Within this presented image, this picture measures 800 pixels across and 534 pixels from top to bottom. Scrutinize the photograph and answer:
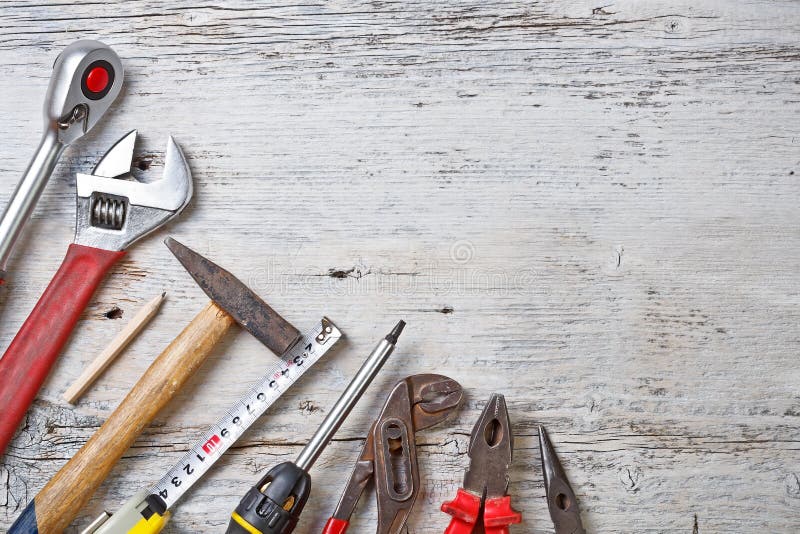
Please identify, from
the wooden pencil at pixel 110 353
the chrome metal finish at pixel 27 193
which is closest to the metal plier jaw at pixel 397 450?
the wooden pencil at pixel 110 353

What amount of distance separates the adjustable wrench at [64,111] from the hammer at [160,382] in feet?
0.82

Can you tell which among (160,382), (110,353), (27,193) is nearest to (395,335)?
(160,382)

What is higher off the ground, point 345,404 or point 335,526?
point 345,404

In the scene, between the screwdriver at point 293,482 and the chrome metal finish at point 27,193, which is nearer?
the screwdriver at point 293,482

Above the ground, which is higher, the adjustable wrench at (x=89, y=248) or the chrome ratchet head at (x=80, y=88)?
the chrome ratchet head at (x=80, y=88)

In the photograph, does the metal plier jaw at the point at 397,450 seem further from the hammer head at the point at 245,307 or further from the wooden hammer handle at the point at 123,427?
the wooden hammer handle at the point at 123,427

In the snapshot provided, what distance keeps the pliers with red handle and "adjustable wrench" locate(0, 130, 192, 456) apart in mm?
660

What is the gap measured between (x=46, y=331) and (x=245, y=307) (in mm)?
341

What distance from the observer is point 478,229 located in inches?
50.8

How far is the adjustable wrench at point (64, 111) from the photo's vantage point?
121 cm

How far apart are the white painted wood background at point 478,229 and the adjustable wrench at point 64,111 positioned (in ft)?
0.16

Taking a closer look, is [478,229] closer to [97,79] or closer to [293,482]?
[293,482]

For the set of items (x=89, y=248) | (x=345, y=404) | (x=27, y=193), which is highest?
(x=27, y=193)

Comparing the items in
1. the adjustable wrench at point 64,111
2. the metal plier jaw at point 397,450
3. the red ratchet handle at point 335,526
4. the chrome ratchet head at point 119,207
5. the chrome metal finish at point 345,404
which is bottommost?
the red ratchet handle at point 335,526
